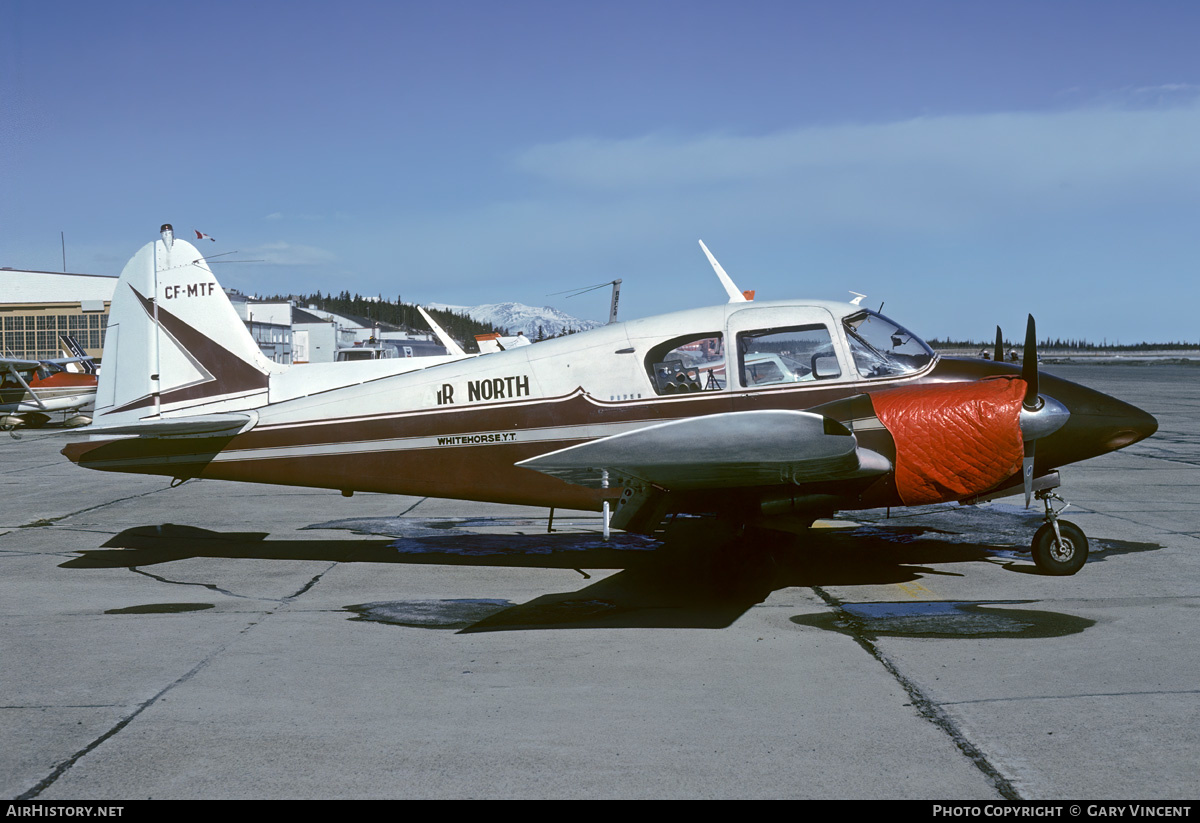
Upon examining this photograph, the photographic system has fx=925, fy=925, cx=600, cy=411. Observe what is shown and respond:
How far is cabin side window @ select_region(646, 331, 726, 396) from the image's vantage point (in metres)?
8.48

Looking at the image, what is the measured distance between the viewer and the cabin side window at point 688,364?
8.48 meters

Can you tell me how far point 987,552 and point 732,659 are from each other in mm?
4561

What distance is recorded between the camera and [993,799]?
155 inches

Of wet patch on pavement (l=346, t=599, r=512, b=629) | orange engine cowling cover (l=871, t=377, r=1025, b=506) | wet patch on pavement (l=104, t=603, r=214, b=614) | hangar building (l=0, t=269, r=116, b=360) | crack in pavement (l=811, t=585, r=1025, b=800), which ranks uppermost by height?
hangar building (l=0, t=269, r=116, b=360)

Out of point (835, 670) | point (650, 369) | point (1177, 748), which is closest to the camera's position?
point (1177, 748)

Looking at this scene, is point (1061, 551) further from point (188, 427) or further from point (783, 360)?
point (188, 427)

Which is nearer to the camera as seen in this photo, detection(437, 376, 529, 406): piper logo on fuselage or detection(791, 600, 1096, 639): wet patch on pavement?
detection(791, 600, 1096, 639): wet patch on pavement

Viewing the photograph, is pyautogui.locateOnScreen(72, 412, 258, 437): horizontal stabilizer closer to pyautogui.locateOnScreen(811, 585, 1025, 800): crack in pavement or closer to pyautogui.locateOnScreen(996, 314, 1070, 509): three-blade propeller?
pyautogui.locateOnScreen(811, 585, 1025, 800): crack in pavement

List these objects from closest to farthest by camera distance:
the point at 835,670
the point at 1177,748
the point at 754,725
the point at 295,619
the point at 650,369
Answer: the point at 1177,748
the point at 754,725
the point at 835,670
the point at 295,619
the point at 650,369

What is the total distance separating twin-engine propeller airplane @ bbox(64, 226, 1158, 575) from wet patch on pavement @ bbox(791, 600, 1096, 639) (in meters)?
0.93

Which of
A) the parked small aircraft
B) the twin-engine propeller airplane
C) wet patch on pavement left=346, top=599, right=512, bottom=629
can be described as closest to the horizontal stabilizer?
the twin-engine propeller airplane

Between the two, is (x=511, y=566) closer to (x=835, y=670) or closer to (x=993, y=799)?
(x=835, y=670)

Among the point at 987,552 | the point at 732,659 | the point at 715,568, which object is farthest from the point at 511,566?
the point at 987,552

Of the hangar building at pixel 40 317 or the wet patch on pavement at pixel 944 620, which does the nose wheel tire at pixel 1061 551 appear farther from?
the hangar building at pixel 40 317
